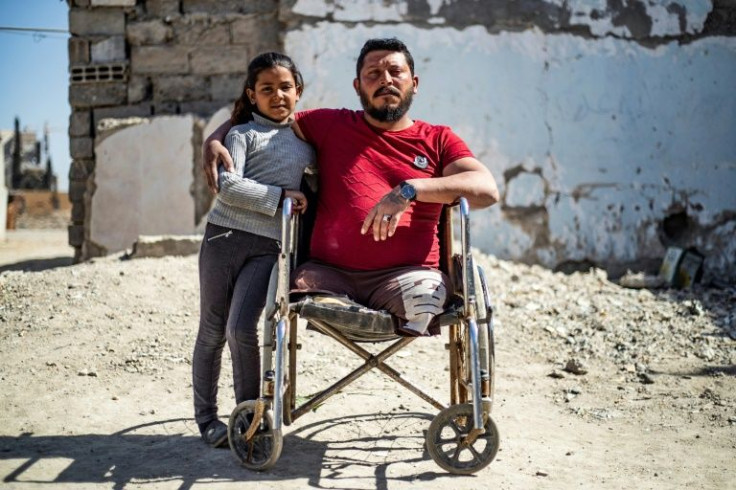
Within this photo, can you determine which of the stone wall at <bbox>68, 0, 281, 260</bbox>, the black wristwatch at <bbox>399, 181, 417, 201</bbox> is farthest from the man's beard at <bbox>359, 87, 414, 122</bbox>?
the stone wall at <bbox>68, 0, 281, 260</bbox>

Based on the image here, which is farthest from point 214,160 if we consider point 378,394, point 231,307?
point 378,394

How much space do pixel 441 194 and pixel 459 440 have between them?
0.91m

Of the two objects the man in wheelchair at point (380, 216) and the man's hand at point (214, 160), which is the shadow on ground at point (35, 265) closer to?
the man's hand at point (214, 160)

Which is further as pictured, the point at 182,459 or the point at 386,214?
the point at 182,459

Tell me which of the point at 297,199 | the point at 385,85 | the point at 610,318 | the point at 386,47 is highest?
the point at 386,47

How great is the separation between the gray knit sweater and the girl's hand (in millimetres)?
41

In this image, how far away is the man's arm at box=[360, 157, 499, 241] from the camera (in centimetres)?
284

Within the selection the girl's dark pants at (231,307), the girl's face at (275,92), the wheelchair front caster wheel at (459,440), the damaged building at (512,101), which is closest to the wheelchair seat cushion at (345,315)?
the girl's dark pants at (231,307)

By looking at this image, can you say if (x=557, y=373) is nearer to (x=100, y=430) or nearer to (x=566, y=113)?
(x=100, y=430)

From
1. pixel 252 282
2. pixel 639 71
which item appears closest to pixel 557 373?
pixel 252 282

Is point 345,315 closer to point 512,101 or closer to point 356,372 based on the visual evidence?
point 356,372

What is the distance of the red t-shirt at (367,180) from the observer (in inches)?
122

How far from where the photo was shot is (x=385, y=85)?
10.5 ft

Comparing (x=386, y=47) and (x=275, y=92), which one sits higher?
(x=386, y=47)
